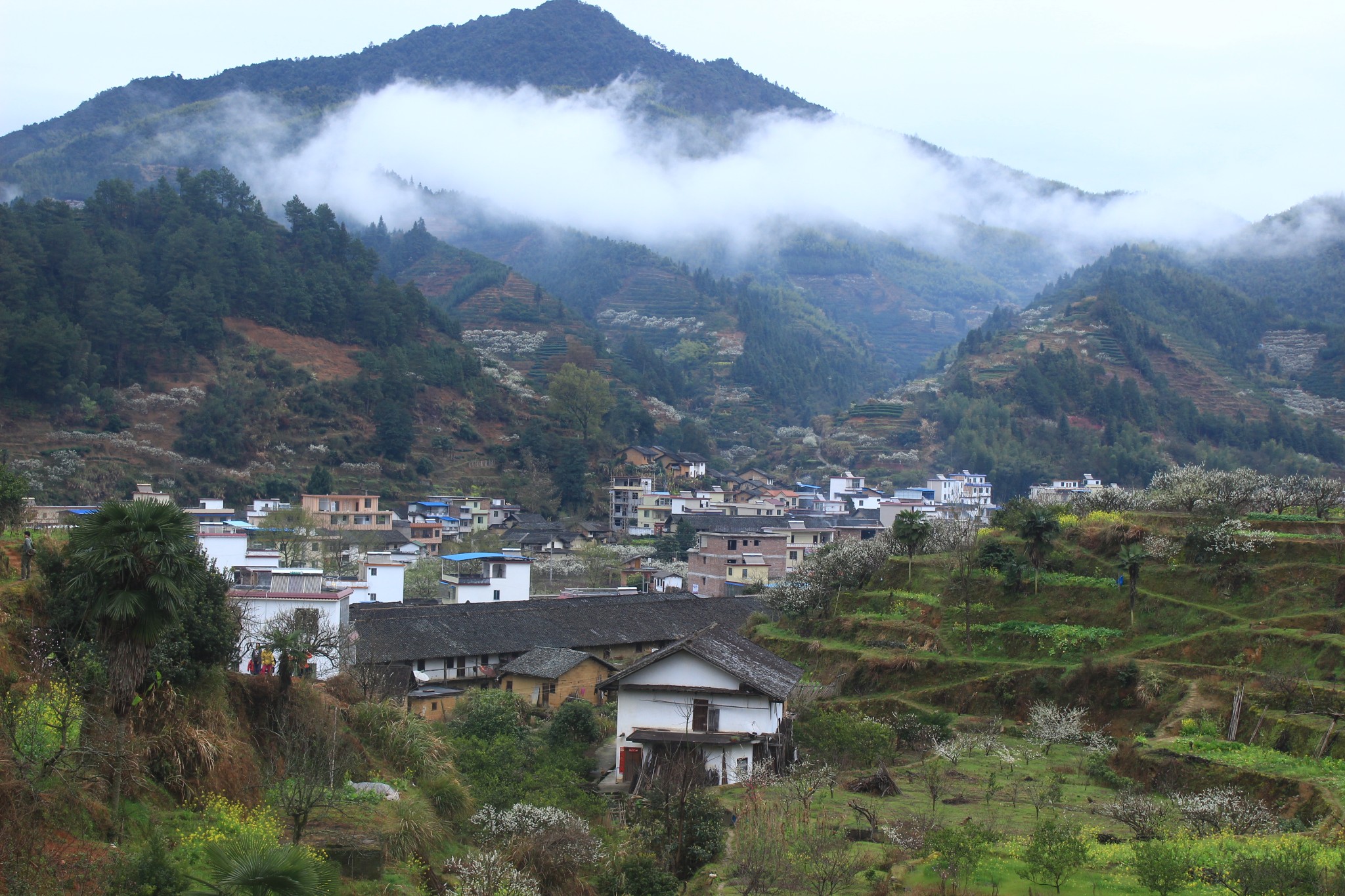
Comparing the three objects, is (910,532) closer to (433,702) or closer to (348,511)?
(433,702)

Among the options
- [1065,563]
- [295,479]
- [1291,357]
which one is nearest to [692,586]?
[295,479]

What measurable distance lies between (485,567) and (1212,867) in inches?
1460

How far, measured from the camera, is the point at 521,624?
134 feet

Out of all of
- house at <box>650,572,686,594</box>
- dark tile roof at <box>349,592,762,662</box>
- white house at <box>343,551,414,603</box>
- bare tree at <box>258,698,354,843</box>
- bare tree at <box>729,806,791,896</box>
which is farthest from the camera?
house at <box>650,572,686,594</box>

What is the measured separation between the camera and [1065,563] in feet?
105

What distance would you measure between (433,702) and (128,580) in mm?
21904

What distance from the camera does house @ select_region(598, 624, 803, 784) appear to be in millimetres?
23453

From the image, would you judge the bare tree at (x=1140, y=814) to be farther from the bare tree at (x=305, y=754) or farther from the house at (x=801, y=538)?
the house at (x=801, y=538)

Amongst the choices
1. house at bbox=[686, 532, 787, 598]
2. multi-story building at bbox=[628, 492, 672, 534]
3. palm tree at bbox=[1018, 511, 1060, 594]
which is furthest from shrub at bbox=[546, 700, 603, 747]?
multi-story building at bbox=[628, 492, 672, 534]

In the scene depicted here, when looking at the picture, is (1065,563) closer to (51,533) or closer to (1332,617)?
(1332,617)

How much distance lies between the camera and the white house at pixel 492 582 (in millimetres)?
46719

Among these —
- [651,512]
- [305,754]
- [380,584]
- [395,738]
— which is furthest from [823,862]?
[651,512]

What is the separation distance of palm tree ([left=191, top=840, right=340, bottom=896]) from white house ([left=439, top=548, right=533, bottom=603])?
35.8 meters

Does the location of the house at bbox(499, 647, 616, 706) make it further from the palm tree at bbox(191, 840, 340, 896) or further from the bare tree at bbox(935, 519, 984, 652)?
the palm tree at bbox(191, 840, 340, 896)
